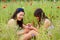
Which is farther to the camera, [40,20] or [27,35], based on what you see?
[40,20]

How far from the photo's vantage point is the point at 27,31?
14.6ft

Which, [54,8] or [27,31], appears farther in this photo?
[54,8]

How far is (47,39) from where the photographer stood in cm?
346

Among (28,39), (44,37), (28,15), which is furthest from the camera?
(28,15)

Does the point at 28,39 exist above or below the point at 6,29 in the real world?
below

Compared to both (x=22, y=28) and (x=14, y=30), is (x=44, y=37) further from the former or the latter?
(x=22, y=28)

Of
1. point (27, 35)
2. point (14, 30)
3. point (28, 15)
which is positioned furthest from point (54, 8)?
point (14, 30)

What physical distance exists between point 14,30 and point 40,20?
1.07m

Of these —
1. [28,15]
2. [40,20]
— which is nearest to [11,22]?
[40,20]

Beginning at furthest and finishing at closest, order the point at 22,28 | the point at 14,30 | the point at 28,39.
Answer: the point at 22,28
the point at 28,39
the point at 14,30

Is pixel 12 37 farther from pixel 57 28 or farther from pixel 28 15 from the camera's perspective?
pixel 28 15

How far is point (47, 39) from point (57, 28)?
0.80ft

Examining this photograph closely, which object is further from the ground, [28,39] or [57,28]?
[57,28]

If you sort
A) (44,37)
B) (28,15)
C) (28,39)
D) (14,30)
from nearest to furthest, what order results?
(44,37), (14,30), (28,39), (28,15)
